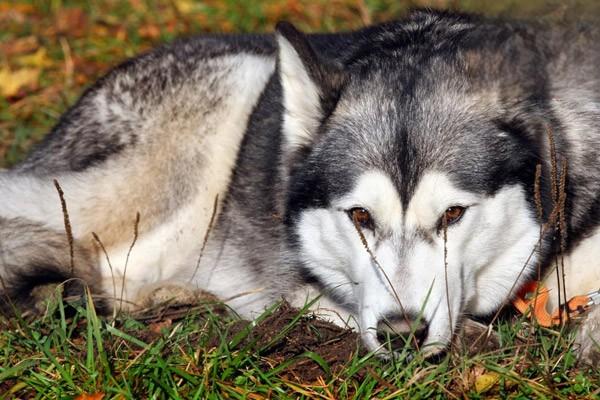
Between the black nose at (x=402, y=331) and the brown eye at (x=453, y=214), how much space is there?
461mm

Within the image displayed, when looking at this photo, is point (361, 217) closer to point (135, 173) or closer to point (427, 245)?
point (427, 245)

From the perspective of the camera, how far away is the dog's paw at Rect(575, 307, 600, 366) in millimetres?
4066

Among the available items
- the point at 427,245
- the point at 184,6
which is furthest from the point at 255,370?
the point at 184,6

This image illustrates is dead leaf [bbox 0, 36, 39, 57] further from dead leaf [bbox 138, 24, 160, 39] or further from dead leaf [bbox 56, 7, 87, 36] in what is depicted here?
dead leaf [bbox 138, 24, 160, 39]

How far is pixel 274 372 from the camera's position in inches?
157

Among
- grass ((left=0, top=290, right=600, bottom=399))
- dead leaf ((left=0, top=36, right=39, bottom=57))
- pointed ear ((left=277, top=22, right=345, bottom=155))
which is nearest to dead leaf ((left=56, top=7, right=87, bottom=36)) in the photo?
dead leaf ((left=0, top=36, right=39, bottom=57))

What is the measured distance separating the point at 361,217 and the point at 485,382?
89 centimetres

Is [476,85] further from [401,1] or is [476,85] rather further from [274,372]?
[401,1]

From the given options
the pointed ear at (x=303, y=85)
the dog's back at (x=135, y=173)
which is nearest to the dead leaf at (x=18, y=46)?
the dog's back at (x=135, y=173)

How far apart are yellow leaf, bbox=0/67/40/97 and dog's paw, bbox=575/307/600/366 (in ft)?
17.0

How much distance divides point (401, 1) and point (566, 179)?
15.4 feet

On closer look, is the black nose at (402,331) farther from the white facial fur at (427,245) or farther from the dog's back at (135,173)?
the dog's back at (135,173)

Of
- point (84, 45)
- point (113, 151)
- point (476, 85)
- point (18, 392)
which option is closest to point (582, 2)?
point (476, 85)

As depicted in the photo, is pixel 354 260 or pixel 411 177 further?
pixel 354 260
